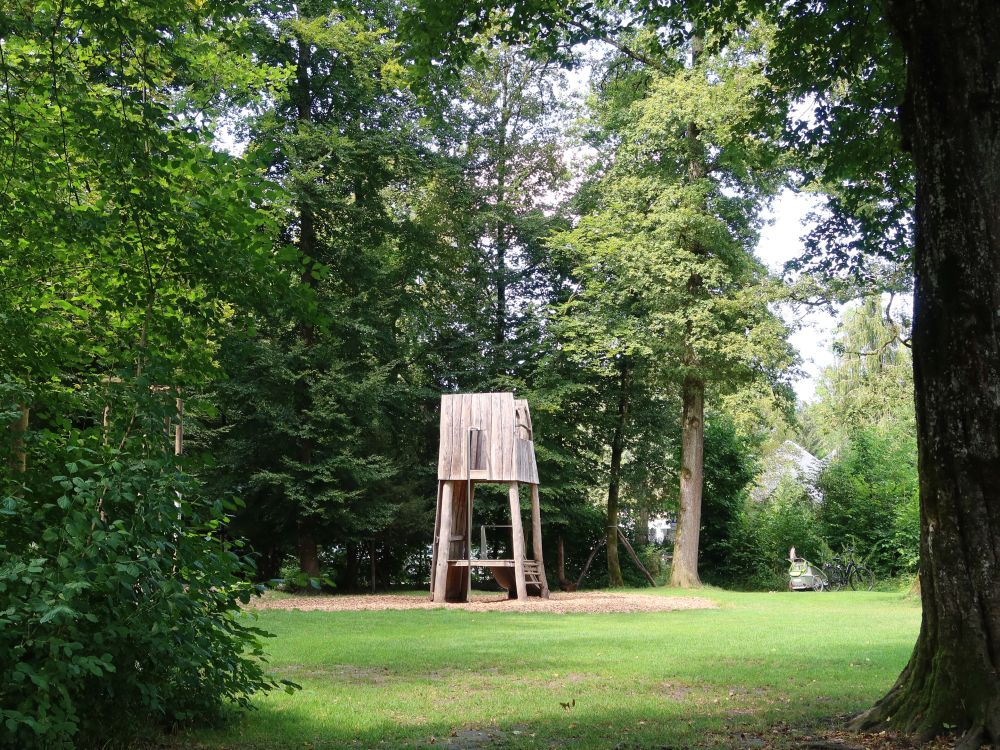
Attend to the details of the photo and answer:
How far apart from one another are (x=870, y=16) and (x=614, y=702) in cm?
602

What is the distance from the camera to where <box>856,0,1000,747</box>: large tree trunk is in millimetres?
5281

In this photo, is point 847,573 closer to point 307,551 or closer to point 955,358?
point 307,551

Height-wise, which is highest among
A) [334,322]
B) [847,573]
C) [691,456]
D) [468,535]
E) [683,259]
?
[683,259]

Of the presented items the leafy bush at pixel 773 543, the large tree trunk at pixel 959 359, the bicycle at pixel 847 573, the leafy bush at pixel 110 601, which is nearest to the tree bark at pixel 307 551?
the leafy bush at pixel 773 543

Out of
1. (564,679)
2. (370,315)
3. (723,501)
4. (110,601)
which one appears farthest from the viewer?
(723,501)

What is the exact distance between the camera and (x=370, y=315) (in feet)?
83.8

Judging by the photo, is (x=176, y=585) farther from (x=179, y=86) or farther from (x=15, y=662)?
(x=179, y=86)

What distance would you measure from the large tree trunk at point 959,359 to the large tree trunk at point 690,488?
18.9 meters

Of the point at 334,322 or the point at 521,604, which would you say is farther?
the point at 334,322

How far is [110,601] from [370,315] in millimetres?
21118

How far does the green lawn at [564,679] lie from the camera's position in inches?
244

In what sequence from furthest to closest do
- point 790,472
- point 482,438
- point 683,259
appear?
point 790,472, point 683,259, point 482,438

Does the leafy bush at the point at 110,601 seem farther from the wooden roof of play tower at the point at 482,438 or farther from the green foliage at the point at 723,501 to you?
the green foliage at the point at 723,501

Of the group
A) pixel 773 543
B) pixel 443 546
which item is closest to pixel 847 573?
pixel 773 543
